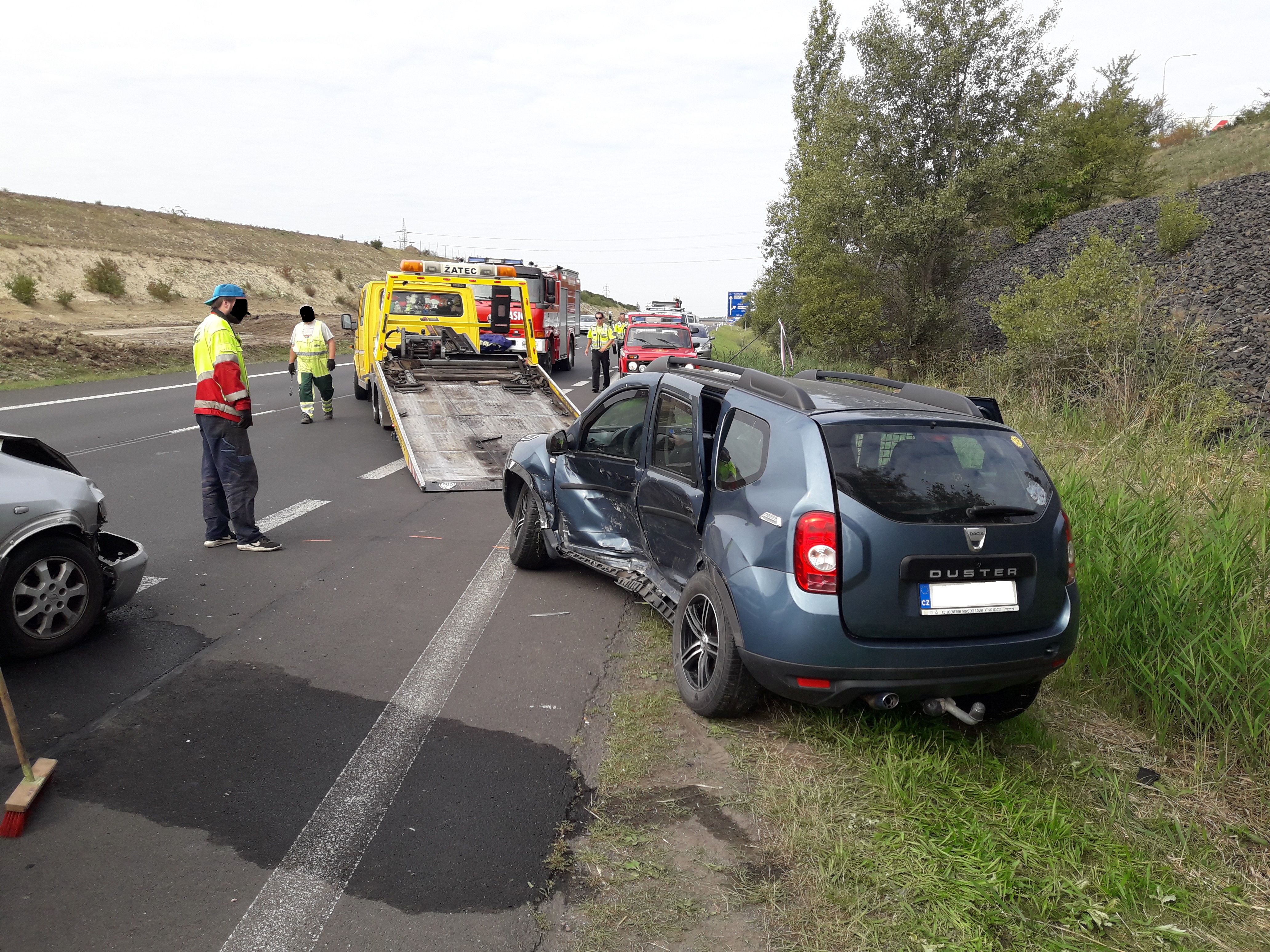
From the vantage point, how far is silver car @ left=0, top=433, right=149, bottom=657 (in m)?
4.32

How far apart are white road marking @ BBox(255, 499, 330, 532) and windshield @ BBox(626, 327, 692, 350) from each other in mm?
13293

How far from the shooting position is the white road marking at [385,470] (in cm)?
1009

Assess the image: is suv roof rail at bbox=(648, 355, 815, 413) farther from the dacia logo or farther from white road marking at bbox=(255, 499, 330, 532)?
white road marking at bbox=(255, 499, 330, 532)

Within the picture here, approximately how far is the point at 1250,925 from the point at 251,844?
3.35 meters

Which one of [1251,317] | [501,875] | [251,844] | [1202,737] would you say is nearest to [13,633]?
[251,844]

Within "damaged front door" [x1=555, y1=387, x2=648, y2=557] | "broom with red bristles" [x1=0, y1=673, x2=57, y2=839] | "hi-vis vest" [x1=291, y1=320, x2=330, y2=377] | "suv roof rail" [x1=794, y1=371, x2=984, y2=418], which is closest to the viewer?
"broom with red bristles" [x1=0, y1=673, x2=57, y2=839]

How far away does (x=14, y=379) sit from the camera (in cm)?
1788

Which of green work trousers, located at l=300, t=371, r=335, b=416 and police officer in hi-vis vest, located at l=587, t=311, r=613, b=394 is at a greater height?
police officer in hi-vis vest, located at l=587, t=311, r=613, b=394

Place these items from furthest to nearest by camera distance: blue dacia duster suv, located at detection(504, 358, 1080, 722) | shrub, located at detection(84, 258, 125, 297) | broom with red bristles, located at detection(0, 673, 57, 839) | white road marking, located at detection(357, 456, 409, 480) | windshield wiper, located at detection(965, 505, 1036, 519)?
shrub, located at detection(84, 258, 125, 297), white road marking, located at detection(357, 456, 409, 480), windshield wiper, located at detection(965, 505, 1036, 519), blue dacia duster suv, located at detection(504, 358, 1080, 722), broom with red bristles, located at detection(0, 673, 57, 839)

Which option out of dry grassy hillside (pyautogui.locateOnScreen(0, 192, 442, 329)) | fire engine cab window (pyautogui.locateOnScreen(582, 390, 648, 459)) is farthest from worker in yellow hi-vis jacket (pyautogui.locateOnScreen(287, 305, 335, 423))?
dry grassy hillside (pyautogui.locateOnScreen(0, 192, 442, 329))

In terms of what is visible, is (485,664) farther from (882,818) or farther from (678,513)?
(882,818)

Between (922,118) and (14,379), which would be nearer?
(14,379)

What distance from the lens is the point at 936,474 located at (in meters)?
3.61

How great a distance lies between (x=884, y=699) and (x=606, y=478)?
2.58 metres
